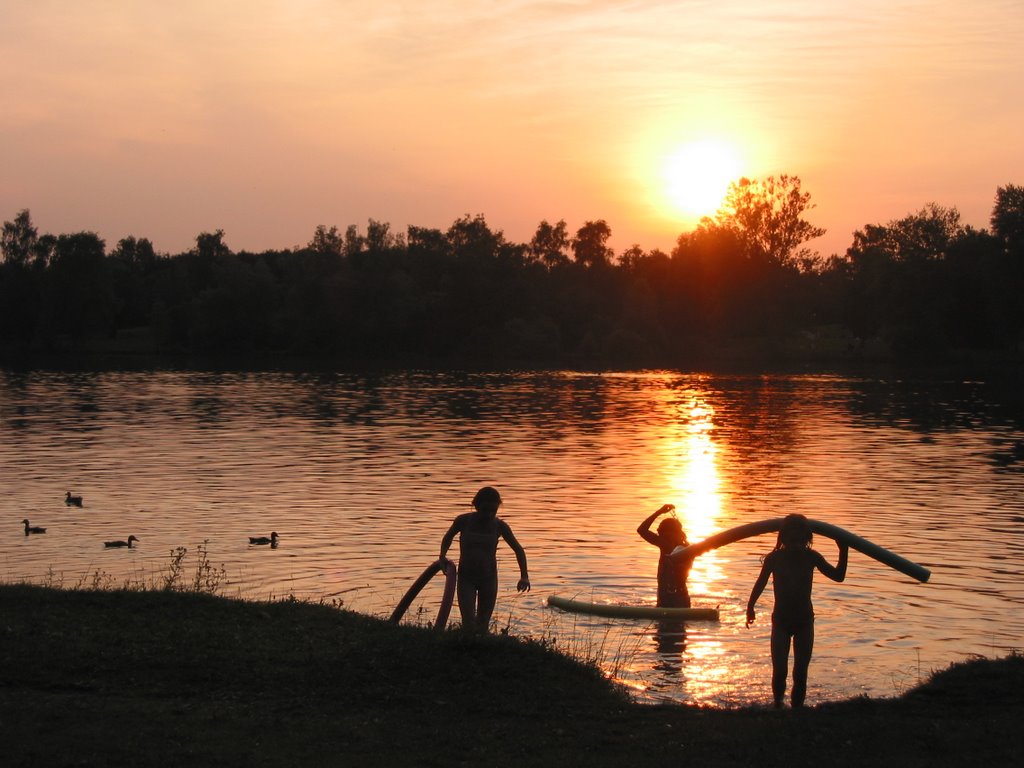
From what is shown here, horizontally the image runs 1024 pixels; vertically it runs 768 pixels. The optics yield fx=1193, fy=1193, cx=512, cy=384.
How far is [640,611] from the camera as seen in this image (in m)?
17.2

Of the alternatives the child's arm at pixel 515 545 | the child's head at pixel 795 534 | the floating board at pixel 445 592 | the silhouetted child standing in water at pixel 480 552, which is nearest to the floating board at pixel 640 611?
the child's arm at pixel 515 545

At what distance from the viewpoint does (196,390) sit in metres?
76.8

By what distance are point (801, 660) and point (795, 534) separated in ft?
4.11

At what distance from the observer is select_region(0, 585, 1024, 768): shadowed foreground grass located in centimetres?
866

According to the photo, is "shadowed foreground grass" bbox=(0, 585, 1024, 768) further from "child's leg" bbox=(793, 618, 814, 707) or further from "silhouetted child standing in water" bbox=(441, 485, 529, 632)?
"silhouetted child standing in water" bbox=(441, 485, 529, 632)

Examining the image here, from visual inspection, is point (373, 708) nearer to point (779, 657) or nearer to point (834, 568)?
point (779, 657)

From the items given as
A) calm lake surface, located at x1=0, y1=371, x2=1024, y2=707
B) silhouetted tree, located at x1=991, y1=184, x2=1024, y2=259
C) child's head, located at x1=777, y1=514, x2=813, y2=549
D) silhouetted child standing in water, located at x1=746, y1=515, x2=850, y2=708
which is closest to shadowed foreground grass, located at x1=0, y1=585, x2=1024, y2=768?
silhouetted child standing in water, located at x1=746, y1=515, x2=850, y2=708

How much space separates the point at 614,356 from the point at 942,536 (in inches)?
4531

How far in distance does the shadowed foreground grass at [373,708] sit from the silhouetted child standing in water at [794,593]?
3.84ft

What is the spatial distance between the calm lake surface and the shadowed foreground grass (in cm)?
245

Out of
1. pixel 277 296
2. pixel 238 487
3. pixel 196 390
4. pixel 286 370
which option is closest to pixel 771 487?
pixel 238 487

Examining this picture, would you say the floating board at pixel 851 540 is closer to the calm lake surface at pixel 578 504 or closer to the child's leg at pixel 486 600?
the calm lake surface at pixel 578 504

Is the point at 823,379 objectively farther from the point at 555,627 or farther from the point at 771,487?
the point at 555,627

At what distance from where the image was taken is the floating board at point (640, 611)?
55.7 feet
